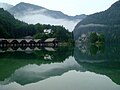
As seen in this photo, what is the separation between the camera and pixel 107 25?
393 feet

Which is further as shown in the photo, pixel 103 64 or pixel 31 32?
pixel 31 32

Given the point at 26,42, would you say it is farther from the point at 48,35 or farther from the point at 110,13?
the point at 110,13

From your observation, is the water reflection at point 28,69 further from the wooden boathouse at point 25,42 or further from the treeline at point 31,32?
the treeline at point 31,32

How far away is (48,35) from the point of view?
7262 cm

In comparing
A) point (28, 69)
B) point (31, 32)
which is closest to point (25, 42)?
point (31, 32)

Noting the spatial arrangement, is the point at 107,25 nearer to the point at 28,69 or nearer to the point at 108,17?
the point at 108,17

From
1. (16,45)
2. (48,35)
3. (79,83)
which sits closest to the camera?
(79,83)

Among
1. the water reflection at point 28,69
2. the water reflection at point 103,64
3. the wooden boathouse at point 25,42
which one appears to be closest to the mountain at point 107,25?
the wooden boathouse at point 25,42

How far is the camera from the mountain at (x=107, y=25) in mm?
107175

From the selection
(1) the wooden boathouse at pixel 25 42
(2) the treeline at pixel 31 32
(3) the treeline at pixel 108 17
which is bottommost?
(1) the wooden boathouse at pixel 25 42

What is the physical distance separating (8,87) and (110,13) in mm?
130579

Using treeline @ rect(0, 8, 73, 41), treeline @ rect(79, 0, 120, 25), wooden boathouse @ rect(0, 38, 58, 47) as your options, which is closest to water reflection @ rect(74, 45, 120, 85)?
wooden boathouse @ rect(0, 38, 58, 47)

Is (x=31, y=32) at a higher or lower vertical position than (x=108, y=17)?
lower

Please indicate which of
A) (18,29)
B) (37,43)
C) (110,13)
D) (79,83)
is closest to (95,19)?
(110,13)
